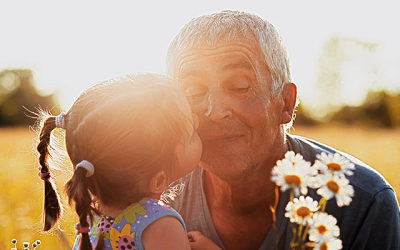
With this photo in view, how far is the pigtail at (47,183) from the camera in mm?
2203

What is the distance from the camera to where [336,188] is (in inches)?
53.9

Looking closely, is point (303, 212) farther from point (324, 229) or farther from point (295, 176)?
point (295, 176)

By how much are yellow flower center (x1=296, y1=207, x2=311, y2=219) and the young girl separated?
2.37 feet

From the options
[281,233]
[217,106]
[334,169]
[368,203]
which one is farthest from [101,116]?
[368,203]

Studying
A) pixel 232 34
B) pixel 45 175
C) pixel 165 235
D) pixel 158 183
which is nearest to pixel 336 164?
pixel 165 235

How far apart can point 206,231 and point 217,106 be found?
1.09 m

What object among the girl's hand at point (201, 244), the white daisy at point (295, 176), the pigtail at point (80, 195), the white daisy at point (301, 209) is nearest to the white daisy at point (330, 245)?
the white daisy at point (301, 209)

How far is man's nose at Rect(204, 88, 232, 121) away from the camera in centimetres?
232

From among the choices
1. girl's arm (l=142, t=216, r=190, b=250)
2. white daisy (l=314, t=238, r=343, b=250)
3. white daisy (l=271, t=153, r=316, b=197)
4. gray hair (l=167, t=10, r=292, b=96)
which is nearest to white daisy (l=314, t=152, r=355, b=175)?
white daisy (l=271, t=153, r=316, b=197)

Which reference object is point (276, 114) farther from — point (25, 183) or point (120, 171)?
point (25, 183)

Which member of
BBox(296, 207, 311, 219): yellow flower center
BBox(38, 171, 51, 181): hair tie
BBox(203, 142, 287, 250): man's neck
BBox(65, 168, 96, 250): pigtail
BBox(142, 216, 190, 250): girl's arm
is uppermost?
BBox(296, 207, 311, 219): yellow flower center

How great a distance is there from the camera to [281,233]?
2.64 metres

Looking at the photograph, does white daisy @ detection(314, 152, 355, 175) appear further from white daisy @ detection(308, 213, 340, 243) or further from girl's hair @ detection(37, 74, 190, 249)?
girl's hair @ detection(37, 74, 190, 249)

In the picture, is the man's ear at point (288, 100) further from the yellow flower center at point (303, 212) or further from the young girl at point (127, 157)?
the yellow flower center at point (303, 212)
